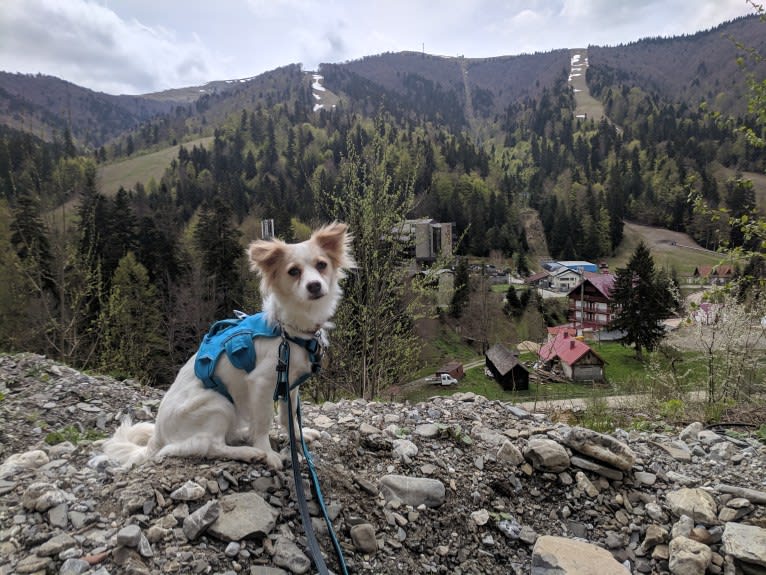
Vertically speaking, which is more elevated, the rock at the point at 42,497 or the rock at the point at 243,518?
the rock at the point at 42,497

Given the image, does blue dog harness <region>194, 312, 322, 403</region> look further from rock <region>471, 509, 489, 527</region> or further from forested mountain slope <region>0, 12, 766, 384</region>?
forested mountain slope <region>0, 12, 766, 384</region>

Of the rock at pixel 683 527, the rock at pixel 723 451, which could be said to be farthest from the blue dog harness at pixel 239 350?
the rock at pixel 723 451

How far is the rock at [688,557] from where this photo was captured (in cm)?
317

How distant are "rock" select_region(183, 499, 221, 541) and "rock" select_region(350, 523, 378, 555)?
0.97m

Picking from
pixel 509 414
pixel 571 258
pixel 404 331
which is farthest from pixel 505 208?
pixel 509 414

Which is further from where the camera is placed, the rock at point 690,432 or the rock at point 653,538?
the rock at point 690,432

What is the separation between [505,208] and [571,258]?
58.7 ft

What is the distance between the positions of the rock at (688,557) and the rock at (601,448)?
800 millimetres

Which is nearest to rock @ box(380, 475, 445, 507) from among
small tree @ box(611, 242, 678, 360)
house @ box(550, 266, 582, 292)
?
small tree @ box(611, 242, 678, 360)

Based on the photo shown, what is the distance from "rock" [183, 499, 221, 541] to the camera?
275 centimetres

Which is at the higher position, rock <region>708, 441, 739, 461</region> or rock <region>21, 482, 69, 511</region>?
rock <region>21, 482, 69, 511</region>

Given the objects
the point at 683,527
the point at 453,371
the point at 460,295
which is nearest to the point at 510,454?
the point at 683,527

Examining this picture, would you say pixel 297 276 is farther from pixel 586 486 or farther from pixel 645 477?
pixel 645 477

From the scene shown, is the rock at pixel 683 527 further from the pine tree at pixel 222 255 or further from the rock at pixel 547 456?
the pine tree at pixel 222 255
